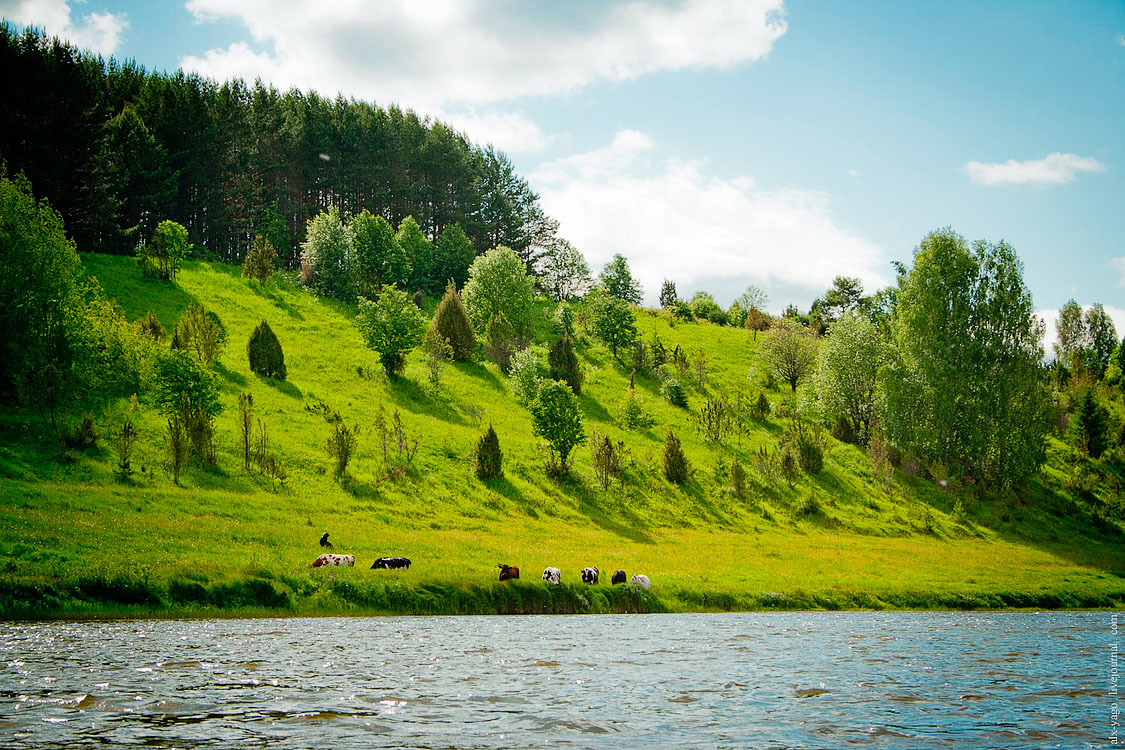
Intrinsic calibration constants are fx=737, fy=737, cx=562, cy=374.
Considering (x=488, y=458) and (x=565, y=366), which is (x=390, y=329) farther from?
(x=488, y=458)

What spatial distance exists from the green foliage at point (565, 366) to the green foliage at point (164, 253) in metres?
46.3

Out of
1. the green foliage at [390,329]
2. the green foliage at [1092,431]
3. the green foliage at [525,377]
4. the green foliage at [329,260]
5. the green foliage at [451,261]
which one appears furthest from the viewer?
the green foliage at [451,261]

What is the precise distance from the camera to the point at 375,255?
4267 inches

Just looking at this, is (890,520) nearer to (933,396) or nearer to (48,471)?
(933,396)

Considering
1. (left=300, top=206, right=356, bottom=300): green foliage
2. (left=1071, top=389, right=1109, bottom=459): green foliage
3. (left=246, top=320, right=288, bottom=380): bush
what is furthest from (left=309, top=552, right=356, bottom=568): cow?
(left=1071, top=389, right=1109, bottom=459): green foliage

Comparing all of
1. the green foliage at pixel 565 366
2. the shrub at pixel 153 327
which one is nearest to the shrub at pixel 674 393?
the green foliage at pixel 565 366

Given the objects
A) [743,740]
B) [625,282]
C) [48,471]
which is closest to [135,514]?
[48,471]

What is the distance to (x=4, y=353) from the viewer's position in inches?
1981

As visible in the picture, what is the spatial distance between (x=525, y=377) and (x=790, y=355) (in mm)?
41621

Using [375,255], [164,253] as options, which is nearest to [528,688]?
[164,253]

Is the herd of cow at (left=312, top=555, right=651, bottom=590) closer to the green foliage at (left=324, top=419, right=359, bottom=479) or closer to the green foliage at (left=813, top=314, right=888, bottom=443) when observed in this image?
the green foliage at (left=324, top=419, right=359, bottom=479)

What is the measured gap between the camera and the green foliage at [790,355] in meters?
103

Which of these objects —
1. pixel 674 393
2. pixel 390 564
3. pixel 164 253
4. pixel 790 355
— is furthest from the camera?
pixel 790 355

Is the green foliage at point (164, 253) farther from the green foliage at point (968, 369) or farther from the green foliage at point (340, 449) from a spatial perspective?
the green foliage at point (968, 369)
